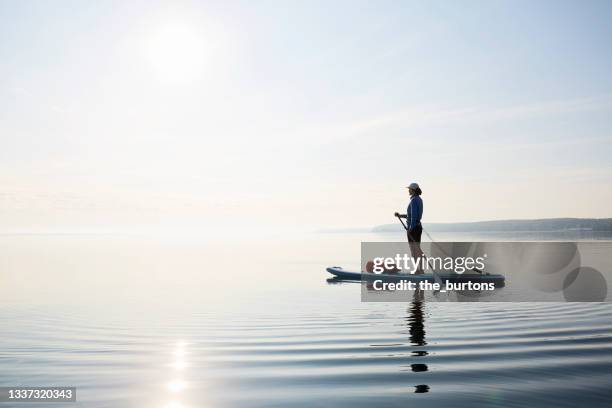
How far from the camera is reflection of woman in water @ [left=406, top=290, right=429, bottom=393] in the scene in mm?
7403

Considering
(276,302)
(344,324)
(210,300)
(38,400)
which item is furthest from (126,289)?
(38,400)

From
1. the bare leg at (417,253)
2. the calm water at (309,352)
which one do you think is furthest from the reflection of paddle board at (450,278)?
the calm water at (309,352)

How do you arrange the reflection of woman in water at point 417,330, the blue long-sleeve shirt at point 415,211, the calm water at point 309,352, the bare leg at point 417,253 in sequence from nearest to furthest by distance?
the calm water at point 309,352 < the reflection of woman in water at point 417,330 < the blue long-sleeve shirt at point 415,211 < the bare leg at point 417,253

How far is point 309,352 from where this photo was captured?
29.3ft

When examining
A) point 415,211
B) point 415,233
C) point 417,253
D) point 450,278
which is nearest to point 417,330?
point 415,233

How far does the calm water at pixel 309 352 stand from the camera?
20.7ft

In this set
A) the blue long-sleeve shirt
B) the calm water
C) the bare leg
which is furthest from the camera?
the bare leg

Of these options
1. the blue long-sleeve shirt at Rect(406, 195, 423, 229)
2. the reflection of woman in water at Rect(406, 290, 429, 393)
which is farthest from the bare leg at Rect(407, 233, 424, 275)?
the reflection of woman in water at Rect(406, 290, 429, 393)

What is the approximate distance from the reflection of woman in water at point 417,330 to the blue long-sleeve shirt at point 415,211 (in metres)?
3.38

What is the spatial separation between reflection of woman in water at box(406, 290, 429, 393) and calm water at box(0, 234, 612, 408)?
4 centimetres

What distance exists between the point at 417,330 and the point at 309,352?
3195mm

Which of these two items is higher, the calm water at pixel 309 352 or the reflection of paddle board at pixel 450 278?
the reflection of paddle board at pixel 450 278

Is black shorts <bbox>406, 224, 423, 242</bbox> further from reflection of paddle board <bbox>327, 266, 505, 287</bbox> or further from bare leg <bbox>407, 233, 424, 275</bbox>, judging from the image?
reflection of paddle board <bbox>327, 266, 505, 287</bbox>

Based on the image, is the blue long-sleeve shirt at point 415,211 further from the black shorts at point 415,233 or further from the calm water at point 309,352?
the calm water at point 309,352
